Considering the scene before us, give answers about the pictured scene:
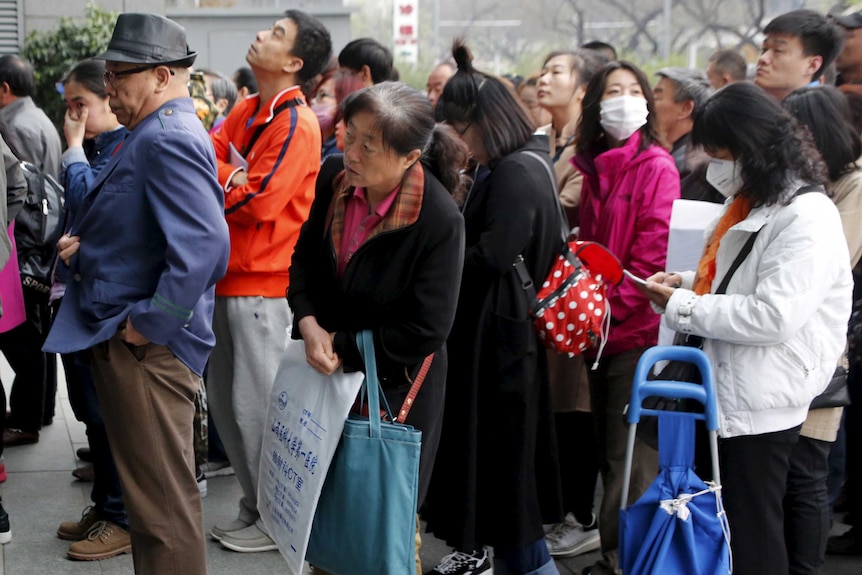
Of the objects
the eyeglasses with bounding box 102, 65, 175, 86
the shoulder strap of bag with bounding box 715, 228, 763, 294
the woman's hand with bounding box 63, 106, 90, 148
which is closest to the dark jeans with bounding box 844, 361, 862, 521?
the shoulder strap of bag with bounding box 715, 228, 763, 294

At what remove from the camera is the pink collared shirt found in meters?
2.94

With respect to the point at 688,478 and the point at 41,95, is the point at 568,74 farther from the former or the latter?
the point at 41,95

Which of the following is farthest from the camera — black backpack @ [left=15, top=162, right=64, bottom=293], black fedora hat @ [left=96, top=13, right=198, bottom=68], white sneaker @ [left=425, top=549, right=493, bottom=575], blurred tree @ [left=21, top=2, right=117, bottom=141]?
blurred tree @ [left=21, top=2, right=117, bottom=141]

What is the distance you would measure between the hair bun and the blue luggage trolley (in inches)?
54.4

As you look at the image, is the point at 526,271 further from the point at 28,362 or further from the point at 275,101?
→ the point at 28,362

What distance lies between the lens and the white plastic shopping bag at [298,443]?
9.33 feet

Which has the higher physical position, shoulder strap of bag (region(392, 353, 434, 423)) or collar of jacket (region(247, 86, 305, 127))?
collar of jacket (region(247, 86, 305, 127))

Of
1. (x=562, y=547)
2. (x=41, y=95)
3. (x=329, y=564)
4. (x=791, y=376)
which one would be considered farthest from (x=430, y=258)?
(x=41, y=95)

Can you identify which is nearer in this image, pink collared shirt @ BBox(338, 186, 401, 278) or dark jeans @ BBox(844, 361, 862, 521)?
pink collared shirt @ BBox(338, 186, 401, 278)

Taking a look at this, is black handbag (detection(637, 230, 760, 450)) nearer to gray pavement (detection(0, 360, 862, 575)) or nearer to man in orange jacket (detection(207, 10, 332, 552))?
gray pavement (detection(0, 360, 862, 575))

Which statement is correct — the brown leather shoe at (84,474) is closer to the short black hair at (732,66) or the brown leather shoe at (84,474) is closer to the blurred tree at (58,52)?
the short black hair at (732,66)

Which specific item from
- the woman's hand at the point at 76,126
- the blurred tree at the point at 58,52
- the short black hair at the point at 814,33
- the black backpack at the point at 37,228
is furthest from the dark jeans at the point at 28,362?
the blurred tree at the point at 58,52

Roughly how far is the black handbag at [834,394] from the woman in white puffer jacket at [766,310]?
208 mm

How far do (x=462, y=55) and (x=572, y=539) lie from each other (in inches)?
84.3
